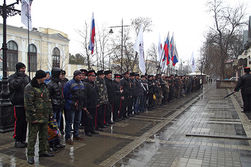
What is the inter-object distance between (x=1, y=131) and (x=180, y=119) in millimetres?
6851

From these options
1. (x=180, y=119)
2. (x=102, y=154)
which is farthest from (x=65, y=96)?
(x=180, y=119)

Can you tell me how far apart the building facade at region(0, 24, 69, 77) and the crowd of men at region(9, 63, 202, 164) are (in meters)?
32.9

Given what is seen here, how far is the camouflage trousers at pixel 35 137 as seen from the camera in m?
4.48

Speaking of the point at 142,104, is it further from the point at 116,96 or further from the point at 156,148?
the point at 156,148

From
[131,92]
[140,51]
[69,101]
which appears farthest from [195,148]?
[140,51]

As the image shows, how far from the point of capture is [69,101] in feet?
19.5

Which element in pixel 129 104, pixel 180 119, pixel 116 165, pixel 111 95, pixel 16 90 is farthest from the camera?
pixel 129 104

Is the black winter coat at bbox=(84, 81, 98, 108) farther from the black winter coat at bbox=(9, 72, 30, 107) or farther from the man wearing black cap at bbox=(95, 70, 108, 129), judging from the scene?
the black winter coat at bbox=(9, 72, 30, 107)

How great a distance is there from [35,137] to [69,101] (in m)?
1.58

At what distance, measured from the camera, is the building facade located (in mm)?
39531

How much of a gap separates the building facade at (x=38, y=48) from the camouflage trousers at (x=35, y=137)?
36.1 meters

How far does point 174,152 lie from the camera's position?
5.13 metres

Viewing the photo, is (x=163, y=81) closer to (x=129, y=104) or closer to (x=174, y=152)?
(x=129, y=104)

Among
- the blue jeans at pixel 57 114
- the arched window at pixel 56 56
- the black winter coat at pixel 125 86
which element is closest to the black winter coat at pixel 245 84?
the black winter coat at pixel 125 86
